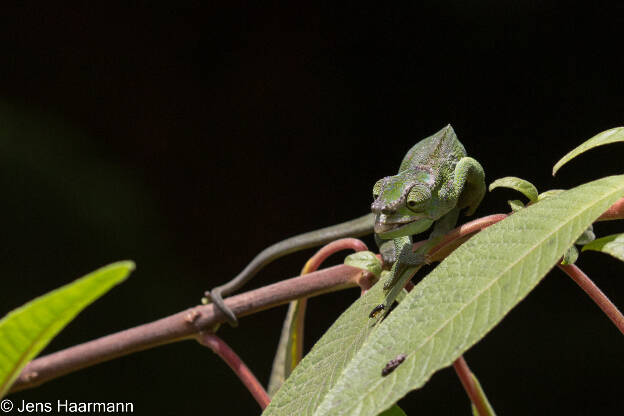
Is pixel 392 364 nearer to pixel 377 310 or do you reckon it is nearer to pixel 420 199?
pixel 377 310

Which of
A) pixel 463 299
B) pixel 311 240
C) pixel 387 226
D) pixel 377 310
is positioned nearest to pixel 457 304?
pixel 463 299

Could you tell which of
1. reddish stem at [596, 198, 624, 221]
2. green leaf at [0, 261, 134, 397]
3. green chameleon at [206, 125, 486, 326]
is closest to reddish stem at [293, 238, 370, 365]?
green chameleon at [206, 125, 486, 326]

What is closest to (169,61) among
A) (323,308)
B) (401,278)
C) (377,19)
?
(377,19)

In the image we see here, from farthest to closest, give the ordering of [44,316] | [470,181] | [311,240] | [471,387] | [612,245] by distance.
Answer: [311,240] → [470,181] → [471,387] → [612,245] → [44,316]

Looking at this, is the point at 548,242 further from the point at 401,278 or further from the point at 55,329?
the point at 55,329

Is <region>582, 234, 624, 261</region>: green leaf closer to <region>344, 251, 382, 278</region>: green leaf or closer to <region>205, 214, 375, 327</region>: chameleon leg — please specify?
<region>344, 251, 382, 278</region>: green leaf

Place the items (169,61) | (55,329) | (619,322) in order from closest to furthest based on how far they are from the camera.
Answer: (55,329), (619,322), (169,61)

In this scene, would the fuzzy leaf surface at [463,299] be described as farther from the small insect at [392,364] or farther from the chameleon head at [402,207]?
the chameleon head at [402,207]
